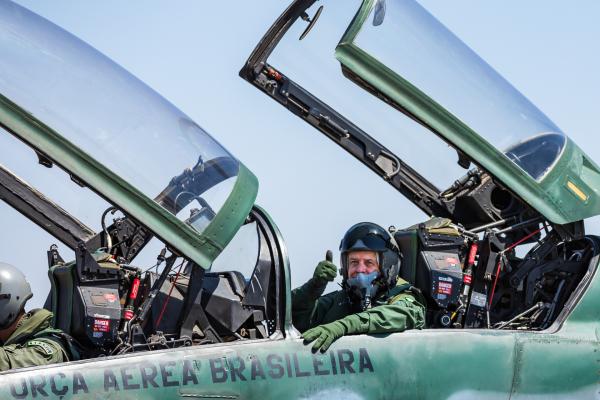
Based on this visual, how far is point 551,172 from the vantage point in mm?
7945

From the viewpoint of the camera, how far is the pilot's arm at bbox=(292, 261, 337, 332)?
7906mm

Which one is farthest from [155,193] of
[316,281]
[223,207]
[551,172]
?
[551,172]

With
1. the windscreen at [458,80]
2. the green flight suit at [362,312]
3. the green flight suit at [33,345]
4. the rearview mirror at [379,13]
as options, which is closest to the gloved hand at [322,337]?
the green flight suit at [362,312]

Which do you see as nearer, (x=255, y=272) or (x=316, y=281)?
(x=255, y=272)

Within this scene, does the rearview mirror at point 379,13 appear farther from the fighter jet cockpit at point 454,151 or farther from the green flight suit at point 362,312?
the green flight suit at point 362,312

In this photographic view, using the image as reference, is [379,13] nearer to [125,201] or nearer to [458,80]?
[458,80]

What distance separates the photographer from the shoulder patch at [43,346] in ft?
20.9

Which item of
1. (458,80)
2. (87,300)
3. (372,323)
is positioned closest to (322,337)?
(372,323)

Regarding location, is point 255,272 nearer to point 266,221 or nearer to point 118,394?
point 266,221

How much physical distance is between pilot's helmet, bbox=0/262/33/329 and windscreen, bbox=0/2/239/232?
2.75ft

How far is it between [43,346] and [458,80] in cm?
334

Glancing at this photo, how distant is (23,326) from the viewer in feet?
21.6

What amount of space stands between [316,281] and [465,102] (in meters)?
1.58

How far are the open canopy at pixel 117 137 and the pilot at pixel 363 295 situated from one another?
0.94 meters
